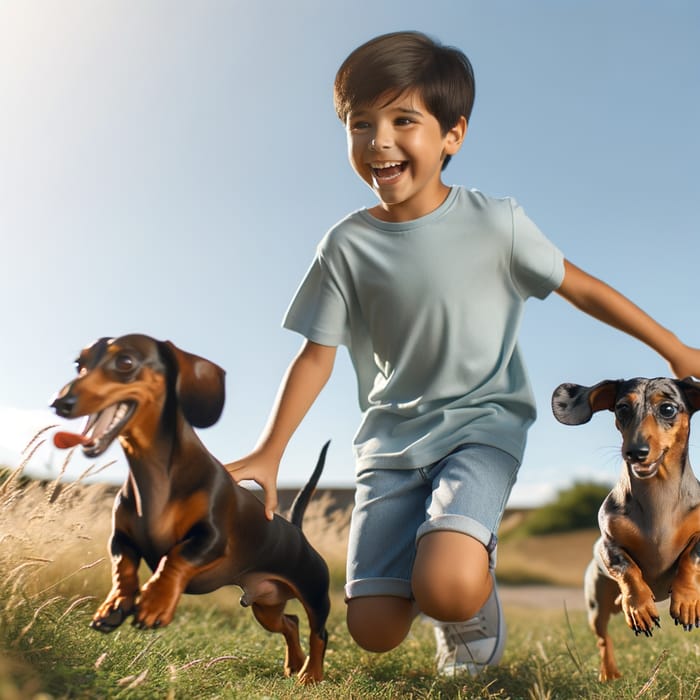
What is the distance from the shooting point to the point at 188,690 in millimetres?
2889

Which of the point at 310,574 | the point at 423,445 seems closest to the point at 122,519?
the point at 310,574

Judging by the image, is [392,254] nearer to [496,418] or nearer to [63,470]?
[496,418]

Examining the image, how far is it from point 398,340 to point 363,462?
556 millimetres

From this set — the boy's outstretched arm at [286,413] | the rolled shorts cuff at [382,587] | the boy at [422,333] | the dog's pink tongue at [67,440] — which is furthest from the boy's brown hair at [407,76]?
the rolled shorts cuff at [382,587]

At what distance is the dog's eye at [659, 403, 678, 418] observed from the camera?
256cm

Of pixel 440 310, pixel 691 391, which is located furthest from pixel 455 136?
pixel 691 391

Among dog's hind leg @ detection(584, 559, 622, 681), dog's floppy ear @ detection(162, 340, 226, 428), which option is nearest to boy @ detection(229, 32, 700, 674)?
dog's hind leg @ detection(584, 559, 622, 681)

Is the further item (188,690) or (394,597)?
(394,597)

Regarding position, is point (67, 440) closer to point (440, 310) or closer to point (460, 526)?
point (460, 526)

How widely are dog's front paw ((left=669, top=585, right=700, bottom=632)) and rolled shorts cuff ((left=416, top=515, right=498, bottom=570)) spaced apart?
0.81m

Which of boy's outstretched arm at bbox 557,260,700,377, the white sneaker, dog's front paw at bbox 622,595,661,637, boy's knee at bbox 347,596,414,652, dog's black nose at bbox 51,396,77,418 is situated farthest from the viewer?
the white sneaker

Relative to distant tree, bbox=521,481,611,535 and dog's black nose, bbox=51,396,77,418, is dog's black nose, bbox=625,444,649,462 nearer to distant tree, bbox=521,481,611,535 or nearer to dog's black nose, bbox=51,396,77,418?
dog's black nose, bbox=51,396,77,418

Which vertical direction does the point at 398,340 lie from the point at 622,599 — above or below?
above

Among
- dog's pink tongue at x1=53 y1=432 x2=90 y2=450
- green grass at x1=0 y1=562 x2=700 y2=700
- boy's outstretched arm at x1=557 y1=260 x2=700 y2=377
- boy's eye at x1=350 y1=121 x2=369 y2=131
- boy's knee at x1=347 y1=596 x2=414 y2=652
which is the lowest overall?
green grass at x1=0 y1=562 x2=700 y2=700
